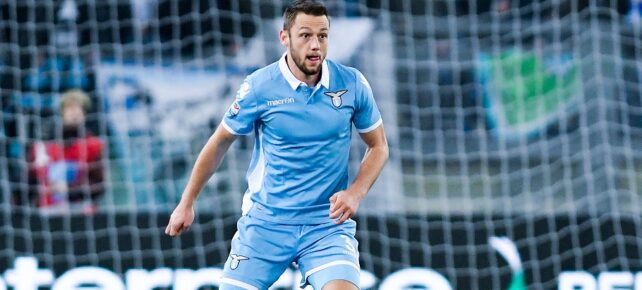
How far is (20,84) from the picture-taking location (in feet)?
28.6

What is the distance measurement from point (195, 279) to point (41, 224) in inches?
34.8

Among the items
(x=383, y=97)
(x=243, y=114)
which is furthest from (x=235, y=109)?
(x=383, y=97)

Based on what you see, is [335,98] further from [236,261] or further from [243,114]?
[236,261]

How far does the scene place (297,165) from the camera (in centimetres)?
519

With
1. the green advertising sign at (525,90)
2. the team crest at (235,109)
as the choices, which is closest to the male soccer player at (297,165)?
the team crest at (235,109)

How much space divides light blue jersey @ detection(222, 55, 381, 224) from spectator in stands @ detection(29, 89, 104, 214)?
3.31 m

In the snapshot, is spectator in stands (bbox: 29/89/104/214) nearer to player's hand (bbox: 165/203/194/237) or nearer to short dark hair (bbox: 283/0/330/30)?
player's hand (bbox: 165/203/194/237)

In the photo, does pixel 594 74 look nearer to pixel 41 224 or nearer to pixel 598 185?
pixel 598 185

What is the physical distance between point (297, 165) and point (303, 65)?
1.31 ft

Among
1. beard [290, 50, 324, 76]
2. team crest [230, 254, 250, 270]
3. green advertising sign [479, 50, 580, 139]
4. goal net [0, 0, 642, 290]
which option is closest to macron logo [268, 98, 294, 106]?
beard [290, 50, 324, 76]

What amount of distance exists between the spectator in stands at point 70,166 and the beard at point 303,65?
348 centimetres

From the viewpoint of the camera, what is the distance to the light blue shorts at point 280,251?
5.18m

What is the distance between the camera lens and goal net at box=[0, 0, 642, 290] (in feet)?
27.9

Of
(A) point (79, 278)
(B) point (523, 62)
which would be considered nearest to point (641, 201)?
(B) point (523, 62)
